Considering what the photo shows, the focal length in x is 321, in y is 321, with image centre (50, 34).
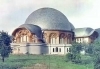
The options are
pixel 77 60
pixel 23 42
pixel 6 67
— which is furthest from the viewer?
pixel 23 42

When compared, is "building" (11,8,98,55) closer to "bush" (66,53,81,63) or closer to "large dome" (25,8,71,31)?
"large dome" (25,8,71,31)

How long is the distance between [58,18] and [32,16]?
6264 mm

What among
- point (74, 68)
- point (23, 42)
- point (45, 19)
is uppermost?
point (45, 19)

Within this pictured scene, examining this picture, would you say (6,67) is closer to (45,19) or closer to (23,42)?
(23,42)

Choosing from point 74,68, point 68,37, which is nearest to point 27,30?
point 68,37

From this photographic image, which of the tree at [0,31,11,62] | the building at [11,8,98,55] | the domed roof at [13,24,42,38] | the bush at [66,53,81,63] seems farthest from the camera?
the domed roof at [13,24,42,38]

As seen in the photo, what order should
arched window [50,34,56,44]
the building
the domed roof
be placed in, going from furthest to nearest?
1. arched window [50,34,56,44]
2. the domed roof
3. the building

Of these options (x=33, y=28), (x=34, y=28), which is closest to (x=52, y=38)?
(x=34, y=28)

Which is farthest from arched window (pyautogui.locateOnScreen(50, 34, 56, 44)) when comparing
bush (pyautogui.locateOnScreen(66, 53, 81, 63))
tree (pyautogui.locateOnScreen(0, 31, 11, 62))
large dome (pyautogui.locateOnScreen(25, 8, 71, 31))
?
bush (pyautogui.locateOnScreen(66, 53, 81, 63))

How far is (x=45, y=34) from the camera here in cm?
7600

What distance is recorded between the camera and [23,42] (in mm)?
69875

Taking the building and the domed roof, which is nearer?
the building

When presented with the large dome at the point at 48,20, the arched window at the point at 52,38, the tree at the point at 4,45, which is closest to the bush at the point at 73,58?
the tree at the point at 4,45

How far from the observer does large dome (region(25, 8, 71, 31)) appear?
2956 inches
